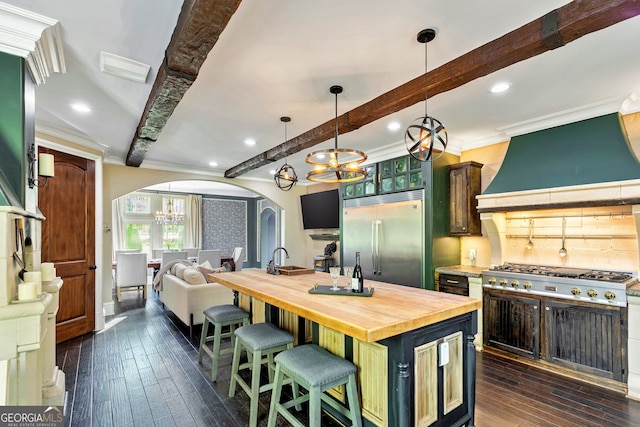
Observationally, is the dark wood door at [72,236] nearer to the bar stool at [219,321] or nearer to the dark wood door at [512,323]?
the bar stool at [219,321]

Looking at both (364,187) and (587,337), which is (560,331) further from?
(364,187)

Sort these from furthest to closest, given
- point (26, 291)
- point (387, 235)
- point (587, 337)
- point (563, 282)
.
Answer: point (387, 235) → point (563, 282) → point (587, 337) → point (26, 291)

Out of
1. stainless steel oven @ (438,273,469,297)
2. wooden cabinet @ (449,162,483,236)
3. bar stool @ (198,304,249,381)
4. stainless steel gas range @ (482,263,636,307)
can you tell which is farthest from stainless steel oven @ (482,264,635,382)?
bar stool @ (198,304,249,381)

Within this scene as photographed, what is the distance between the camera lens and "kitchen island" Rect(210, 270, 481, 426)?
166 centimetres

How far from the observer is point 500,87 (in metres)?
2.71

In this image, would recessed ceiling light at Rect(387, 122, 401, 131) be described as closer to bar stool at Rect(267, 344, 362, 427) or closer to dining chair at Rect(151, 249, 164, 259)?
bar stool at Rect(267, 344, 362, 427)

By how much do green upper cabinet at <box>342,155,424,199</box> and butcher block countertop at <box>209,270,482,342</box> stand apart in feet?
7.28

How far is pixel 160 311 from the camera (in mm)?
5355

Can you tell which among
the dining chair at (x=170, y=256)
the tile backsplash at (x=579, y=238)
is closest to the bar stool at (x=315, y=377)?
the tile backsplash at (x=579, y=238)

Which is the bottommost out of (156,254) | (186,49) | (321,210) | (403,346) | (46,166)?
(156,254)

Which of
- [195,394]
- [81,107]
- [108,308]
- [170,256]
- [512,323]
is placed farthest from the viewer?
[170,256]

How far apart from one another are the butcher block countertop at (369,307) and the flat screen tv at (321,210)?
373cm

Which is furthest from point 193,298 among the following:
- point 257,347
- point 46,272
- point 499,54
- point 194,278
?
point 499,54

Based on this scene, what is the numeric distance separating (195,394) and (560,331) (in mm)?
3555
